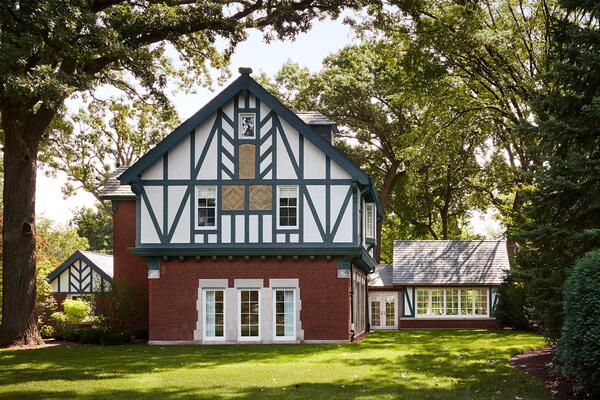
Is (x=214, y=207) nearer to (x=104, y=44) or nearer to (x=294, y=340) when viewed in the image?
(x=294, y=340)

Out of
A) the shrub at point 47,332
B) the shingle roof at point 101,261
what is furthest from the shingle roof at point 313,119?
the shingle roof at point 101,261

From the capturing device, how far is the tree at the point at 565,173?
15.7 metres

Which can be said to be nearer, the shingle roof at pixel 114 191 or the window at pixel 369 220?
the shingle roof at pixel 114 191

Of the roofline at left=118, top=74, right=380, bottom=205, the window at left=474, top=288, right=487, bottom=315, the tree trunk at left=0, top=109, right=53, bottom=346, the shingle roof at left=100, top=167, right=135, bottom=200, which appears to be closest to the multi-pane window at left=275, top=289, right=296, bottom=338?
the roofline at left=118, top=74, right=380, bottom=205

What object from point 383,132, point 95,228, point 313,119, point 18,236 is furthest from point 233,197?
point 95,228

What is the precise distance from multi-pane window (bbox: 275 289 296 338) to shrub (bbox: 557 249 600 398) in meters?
16.8

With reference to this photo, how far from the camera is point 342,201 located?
97.3 feet

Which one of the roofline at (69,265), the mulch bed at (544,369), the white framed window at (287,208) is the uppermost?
the white framed window at (287,208)

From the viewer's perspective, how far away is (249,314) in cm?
3014

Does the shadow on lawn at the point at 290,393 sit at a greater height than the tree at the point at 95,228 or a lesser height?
lesser

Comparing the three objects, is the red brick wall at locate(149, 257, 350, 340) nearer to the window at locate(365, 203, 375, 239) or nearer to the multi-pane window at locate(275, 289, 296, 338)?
the multi-pane window at locate(275, 289, 296, 338)

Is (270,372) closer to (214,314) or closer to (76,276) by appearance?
(214,314)

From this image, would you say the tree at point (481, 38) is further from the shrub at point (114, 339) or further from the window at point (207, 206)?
the shrub at point (114, 339)

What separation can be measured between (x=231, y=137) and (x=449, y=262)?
18437 millimetres
